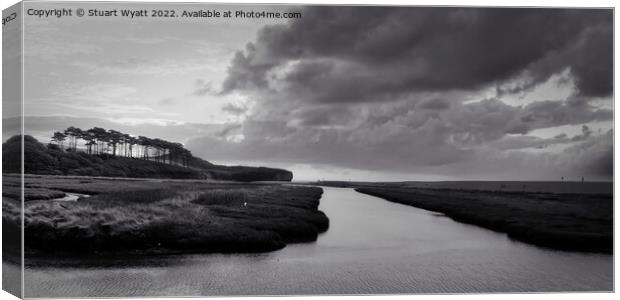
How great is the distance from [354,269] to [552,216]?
9050 mm

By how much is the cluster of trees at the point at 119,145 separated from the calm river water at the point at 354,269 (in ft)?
14.3

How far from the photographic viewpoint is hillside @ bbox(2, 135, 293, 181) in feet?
68.4

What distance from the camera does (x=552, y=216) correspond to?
77.4 feet

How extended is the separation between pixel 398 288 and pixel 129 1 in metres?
15.6

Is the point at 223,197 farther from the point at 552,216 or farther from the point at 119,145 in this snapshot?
the point at 552,216

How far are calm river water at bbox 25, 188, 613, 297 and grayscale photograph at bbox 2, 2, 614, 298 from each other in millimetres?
90

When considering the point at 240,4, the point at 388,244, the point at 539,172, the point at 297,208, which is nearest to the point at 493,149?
the point at 539,172

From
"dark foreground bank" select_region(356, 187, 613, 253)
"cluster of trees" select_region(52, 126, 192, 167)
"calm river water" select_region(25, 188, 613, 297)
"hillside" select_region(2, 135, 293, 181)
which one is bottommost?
"calm river water" select_region(25, 188, 613, 297)

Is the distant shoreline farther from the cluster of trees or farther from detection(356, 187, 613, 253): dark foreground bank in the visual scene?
the cluster of trees

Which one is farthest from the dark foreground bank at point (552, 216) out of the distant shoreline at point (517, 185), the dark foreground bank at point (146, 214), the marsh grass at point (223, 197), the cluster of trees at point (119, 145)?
the cluster of trees at point (119, 145)

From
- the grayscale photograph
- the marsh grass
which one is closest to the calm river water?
the grayscale photograph

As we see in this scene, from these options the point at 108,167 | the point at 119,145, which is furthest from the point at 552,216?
the point at 108,167

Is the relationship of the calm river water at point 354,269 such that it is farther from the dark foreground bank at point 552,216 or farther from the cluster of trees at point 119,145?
the cluster of trees at point 119,145

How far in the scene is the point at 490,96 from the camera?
77.6 ft
